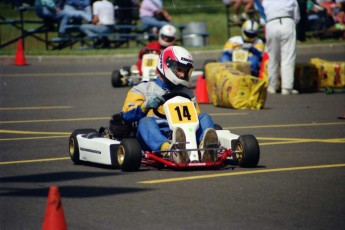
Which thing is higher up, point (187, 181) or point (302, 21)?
point (302, 21)

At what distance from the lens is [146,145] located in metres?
10.7

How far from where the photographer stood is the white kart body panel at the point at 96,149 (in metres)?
10.5

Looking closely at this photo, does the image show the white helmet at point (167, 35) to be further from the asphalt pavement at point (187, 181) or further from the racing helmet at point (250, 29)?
the asphalt pavement at point (187, 181)

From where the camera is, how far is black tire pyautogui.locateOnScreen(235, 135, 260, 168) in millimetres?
10367

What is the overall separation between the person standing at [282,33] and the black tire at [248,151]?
933 centimetres

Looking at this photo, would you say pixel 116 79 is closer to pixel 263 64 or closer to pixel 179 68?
pixel 263 64

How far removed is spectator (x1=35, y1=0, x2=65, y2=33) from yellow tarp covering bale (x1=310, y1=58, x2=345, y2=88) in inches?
363

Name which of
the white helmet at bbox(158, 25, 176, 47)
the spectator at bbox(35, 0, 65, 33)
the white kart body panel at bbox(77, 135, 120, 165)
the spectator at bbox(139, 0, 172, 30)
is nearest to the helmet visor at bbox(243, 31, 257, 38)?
the white helmet at bbox(158, 25, 176, 47)

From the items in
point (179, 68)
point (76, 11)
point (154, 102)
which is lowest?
point (154, 102)

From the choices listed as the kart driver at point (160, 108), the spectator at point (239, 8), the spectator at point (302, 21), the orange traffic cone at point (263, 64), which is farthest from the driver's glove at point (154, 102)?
the spectator at point (239, 8)

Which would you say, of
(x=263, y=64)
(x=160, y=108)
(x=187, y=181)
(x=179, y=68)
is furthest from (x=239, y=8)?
(x=187, y=181)

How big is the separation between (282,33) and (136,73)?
3174 mm

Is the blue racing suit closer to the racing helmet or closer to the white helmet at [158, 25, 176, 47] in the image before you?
the white helmet at [158, 25, 176, 47]

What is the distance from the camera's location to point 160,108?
1097cm
